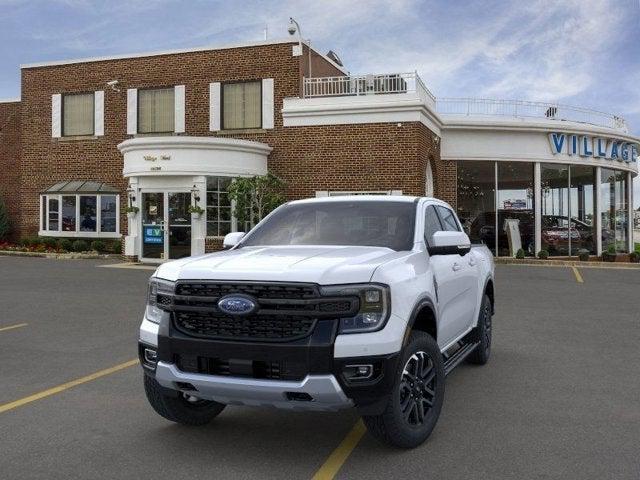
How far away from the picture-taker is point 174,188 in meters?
20.7

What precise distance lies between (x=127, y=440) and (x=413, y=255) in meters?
2.40

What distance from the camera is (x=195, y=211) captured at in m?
20.2

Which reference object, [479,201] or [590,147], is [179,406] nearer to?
[479,201]

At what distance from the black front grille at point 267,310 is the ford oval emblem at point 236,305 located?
1.3 inches

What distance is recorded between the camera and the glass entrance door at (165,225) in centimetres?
2081

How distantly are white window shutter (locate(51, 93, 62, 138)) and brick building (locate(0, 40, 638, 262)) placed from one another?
0.04 meters

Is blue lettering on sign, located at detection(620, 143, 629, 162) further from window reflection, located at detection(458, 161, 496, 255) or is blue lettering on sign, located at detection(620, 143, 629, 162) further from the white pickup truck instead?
the white pickup truck

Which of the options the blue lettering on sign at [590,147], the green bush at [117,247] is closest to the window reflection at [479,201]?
the blue lettering on sign at [590,147]

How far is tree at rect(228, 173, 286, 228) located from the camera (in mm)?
19969

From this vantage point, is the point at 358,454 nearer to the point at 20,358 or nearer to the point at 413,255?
the point at 413,255

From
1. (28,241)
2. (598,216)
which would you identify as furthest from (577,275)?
(28,241)

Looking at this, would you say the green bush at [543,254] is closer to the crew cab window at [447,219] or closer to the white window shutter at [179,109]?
the white window shutter at [179,109]

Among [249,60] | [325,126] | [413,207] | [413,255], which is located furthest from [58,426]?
[249,60]

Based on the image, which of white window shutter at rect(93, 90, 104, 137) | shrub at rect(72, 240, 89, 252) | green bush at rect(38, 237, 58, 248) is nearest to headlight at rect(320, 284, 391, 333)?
shrub at rect(72, 240, 89, 252)
